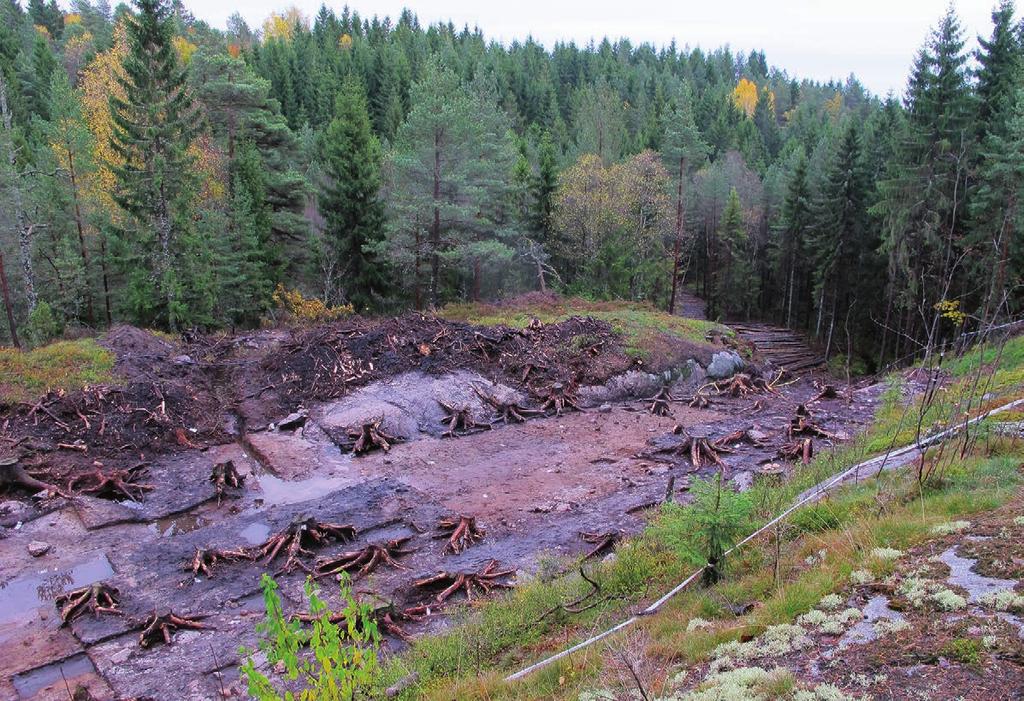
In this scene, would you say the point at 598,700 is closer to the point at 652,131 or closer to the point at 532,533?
the point at 532,533

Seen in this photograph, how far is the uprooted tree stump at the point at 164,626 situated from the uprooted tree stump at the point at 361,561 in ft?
5.53

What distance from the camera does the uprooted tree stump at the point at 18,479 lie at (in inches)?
460

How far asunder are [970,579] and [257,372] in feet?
56.4

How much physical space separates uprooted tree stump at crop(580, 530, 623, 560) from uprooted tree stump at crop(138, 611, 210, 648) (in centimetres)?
518

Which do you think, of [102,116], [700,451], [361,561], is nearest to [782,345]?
[700,451]

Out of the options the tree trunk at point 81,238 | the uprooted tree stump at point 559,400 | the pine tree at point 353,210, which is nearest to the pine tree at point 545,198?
the pine tree at point 353,210

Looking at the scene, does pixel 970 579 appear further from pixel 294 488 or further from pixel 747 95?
pixel 747 95

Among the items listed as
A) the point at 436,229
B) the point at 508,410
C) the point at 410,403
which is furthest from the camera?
the point at 436,229

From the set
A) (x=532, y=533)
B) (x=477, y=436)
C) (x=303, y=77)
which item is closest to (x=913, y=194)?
(x=477, y=436)

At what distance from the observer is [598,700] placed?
4.27 m

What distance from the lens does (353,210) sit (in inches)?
1261

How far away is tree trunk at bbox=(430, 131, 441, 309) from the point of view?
2658cm

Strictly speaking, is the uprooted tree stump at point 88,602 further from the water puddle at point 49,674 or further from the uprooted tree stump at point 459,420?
the uprooted tree stump at point 459,420

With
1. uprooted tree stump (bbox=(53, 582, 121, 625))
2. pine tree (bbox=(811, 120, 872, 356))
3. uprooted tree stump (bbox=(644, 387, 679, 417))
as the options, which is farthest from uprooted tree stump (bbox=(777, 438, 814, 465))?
pine tree (bbox=(811, 120, 872, 356))
